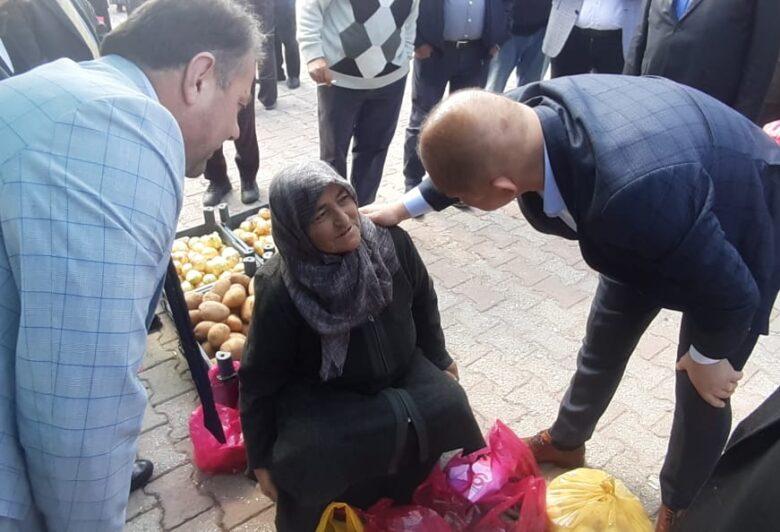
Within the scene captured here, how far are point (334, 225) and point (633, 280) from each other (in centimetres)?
85

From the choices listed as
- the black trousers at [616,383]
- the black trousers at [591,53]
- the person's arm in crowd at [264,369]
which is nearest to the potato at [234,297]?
the person's arm in crowd at [264,369]

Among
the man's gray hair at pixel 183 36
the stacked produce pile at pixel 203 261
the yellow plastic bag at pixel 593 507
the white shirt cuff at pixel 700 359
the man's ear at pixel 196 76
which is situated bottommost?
the stacked produce pile at pixel 203 261

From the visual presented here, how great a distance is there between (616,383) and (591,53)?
2.69 meters

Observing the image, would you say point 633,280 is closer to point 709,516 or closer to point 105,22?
point 709,516

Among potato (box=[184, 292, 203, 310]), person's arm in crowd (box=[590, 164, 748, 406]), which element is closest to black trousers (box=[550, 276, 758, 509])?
person's arm in crowd (box=[590, 164, 748, 406])

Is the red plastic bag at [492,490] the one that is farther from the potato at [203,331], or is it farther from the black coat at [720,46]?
the black coat at [720,46]

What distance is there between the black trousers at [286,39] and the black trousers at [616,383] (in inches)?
207

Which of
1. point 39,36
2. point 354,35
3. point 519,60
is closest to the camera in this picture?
point 39,36

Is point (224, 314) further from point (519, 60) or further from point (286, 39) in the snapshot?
point (286, 39)

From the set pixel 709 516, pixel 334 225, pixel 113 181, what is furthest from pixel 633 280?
pixel 113 181

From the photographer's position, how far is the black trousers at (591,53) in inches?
156

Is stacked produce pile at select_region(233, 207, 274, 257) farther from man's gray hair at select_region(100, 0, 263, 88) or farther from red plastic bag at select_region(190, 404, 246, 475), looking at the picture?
man's gray hair at select_region(100, 0, 263, 88)

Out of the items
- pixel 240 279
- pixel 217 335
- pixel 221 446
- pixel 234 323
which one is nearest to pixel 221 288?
pixel 240 279

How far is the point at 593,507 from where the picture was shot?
6.74 ft
